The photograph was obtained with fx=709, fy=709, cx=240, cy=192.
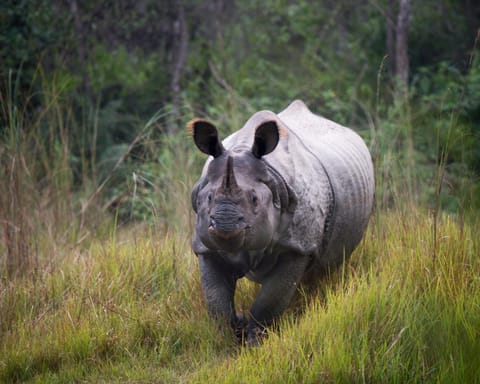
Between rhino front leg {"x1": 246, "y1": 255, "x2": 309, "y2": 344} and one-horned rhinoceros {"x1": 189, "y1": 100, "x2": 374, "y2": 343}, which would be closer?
one-horned rhinoceros {"x1": 189, "y1": 100, "x2": 374, "y2": 343}

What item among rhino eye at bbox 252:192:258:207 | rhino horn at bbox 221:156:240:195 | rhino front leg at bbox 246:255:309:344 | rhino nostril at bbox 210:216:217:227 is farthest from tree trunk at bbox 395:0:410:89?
rhino nostril at bbox 210:216:217:227

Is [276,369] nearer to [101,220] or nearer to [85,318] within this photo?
[85,318]

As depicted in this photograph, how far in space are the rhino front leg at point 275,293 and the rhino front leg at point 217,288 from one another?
5.9 inches

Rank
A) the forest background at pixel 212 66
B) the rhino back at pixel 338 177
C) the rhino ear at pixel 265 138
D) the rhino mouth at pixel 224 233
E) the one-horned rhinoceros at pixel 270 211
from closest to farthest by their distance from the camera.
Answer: the rhino mouth at pixel 224 233, the one-horned rhinoceros at pixel 270 211, the rhino ear at pixel 265 138, the rhino back at pixel 338 177, the forest background at pixel 212 66

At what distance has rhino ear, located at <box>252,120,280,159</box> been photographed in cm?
390

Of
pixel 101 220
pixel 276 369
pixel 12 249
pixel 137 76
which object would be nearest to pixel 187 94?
pixel 137 76

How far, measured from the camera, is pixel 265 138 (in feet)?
12.9

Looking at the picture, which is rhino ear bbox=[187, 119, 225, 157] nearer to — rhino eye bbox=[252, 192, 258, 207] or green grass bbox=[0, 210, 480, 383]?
rhino eye bbox=[252, 192, 258, 207]

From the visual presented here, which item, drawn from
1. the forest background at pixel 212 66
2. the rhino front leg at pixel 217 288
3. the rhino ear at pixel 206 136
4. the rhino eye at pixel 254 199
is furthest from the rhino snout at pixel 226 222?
the forest background at pixel 212 66

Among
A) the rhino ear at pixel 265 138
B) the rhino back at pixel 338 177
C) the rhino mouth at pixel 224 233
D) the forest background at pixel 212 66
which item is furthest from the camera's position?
the forest background at pixel 212 66

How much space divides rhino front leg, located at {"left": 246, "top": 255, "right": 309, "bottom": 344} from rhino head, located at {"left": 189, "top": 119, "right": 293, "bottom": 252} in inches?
12.3

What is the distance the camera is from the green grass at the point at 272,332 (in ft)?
12.0

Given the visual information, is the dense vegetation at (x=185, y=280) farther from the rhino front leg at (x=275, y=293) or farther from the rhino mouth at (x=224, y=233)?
the rhino mouth at (x=224, y=233)

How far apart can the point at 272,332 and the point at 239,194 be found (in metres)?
0.82
